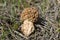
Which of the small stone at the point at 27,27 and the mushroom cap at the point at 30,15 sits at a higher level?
the mushroom cap at the point at 30,15

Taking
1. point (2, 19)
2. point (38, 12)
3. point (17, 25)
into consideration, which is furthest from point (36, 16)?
point (2, 19)

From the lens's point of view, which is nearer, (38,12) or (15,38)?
(15,38)

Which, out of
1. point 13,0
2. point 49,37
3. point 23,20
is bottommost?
point 49,37

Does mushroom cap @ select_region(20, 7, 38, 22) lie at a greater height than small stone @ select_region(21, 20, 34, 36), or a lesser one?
greater

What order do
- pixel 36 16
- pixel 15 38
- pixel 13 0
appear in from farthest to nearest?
1. pixel 13 0
2. pixel 36 16
3. pixel 15 38

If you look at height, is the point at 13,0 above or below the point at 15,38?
above

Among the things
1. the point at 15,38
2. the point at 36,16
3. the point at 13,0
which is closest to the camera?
the point at 15,38

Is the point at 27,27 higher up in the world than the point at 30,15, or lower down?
lower down

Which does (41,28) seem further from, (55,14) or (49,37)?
(55,14)
